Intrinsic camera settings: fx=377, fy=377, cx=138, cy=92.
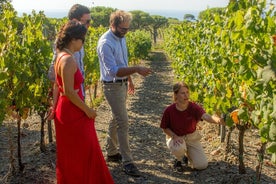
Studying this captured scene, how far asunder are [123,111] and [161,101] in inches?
217

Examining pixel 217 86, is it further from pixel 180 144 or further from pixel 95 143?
pixel 95 143

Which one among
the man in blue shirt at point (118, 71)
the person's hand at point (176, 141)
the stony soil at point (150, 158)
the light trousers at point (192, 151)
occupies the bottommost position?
the stony soil at point (150, 158)

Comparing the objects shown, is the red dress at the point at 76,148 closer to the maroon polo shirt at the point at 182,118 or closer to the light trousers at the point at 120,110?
the light trousers at the point at 120,110

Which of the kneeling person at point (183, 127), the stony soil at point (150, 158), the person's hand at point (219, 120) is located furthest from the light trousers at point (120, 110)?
the person's hand at point (219, 120)

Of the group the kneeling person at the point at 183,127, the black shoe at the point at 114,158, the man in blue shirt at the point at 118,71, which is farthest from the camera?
the black shoe at the point at 114,158

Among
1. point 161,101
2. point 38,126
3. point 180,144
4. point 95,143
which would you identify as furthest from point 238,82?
point 161,101

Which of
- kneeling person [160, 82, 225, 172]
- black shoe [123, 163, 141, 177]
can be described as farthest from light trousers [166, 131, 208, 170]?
black shoe [123, 163, 141, 177]

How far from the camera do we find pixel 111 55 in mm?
4133

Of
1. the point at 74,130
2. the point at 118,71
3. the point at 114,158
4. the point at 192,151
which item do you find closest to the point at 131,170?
the point at 114,158

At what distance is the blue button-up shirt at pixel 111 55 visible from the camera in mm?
4121

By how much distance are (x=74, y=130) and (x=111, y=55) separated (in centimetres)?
114

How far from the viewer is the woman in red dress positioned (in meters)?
3.20

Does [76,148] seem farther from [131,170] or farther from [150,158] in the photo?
[150,158]

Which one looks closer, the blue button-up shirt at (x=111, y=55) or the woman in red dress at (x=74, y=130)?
the woman in red dress at (x=74, y=130)
